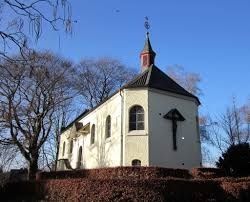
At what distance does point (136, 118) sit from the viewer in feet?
94.3

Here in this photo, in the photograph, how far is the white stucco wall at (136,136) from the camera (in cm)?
2722

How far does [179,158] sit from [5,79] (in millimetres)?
14360

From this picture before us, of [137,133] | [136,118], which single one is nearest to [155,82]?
[136,118]

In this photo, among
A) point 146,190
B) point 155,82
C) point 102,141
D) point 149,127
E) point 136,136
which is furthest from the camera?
point 102,141

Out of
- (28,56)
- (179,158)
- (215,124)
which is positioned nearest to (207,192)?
(179,158)

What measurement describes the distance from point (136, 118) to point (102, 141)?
4.63 metres

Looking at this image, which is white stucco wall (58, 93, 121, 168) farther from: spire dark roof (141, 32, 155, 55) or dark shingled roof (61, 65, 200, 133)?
spire dark roof (141, 32, 155, 55)

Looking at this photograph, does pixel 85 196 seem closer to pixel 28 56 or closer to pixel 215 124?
pixel 28 56

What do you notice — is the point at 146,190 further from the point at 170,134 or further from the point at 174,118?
the point at 174,118

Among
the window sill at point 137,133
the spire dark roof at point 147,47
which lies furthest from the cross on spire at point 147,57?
the window sill at point 137,133

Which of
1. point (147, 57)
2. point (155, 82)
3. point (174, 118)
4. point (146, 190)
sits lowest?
point (146, 190)

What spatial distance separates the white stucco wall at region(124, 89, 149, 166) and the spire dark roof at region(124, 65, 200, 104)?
684mm

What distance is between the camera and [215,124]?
41094mm

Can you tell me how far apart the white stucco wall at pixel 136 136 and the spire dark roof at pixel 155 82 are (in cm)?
68
